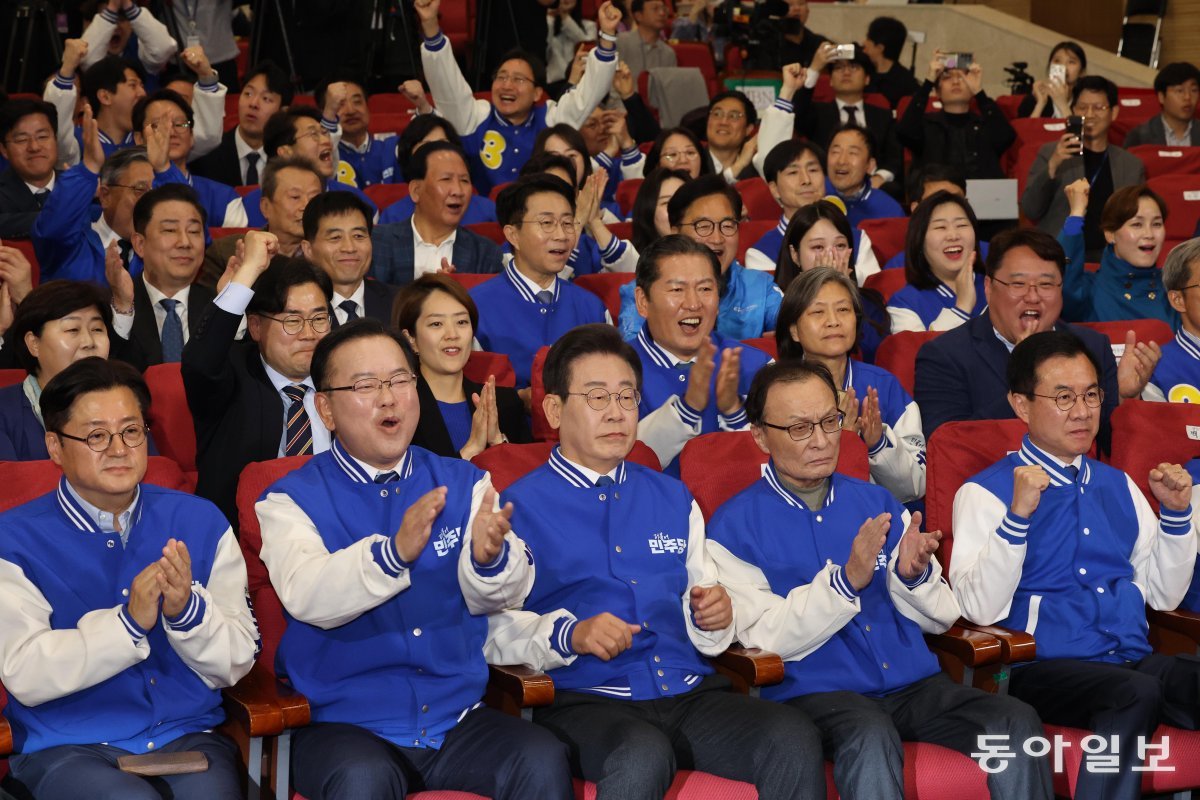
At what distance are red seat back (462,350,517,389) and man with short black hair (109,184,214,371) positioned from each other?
79 cm

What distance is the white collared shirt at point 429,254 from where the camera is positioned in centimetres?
516

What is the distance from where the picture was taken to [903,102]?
8.11 m

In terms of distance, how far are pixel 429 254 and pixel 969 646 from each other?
9.05ft

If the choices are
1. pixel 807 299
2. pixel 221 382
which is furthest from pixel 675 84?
pixel 221 382

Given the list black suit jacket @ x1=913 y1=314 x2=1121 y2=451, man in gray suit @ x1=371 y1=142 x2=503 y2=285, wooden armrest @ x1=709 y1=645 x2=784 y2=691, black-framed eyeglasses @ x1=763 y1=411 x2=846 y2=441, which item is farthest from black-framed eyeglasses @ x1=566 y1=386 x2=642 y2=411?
man in gray suit @ x1=371 y1=142 x2=503 y2=285

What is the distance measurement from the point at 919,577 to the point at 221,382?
1.65 meters

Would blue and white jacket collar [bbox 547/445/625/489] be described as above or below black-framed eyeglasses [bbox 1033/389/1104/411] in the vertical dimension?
below

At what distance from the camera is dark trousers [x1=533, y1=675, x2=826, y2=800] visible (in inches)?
105

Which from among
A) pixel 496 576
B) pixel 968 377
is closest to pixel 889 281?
pixel 968 377

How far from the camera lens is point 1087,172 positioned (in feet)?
22.0

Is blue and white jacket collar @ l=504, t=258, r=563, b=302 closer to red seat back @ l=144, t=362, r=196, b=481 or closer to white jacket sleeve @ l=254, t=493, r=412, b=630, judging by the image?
red seat back @ l=144, t=362, r=196, b=481

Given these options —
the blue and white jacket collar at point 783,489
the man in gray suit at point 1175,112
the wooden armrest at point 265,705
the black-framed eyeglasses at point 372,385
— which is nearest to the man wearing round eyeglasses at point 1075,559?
the blue and white jacket collar at point 783,489

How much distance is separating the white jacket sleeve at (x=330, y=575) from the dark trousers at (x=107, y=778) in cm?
31

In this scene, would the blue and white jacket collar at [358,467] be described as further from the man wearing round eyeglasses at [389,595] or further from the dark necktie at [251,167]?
the dark necktie at [251,167]
